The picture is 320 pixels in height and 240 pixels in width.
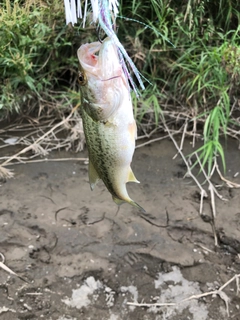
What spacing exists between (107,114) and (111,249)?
1.56 metres

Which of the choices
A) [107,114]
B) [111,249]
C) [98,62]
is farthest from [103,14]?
[111,249]

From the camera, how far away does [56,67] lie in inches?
137

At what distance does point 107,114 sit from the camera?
3.88 ft

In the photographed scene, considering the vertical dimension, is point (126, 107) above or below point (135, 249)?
above

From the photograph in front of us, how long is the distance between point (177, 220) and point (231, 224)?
370 mm

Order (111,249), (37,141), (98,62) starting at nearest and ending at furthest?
(98,62) < (111,249) < (37,141)

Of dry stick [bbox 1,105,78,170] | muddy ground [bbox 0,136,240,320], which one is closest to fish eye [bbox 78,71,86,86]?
muddy ground [bbox 0,136,240,320]

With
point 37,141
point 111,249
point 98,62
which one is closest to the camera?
point 98,62

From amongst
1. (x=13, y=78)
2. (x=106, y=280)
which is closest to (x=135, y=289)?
(x=106, y=280)

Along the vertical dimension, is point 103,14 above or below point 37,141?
above

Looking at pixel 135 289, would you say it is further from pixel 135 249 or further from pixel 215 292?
pixel 215 292

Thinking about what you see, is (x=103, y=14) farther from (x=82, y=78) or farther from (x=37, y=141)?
(x=37, y=141)

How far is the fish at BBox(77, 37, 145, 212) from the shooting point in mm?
1106

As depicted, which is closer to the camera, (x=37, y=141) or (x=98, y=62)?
(x=98, y=62)
